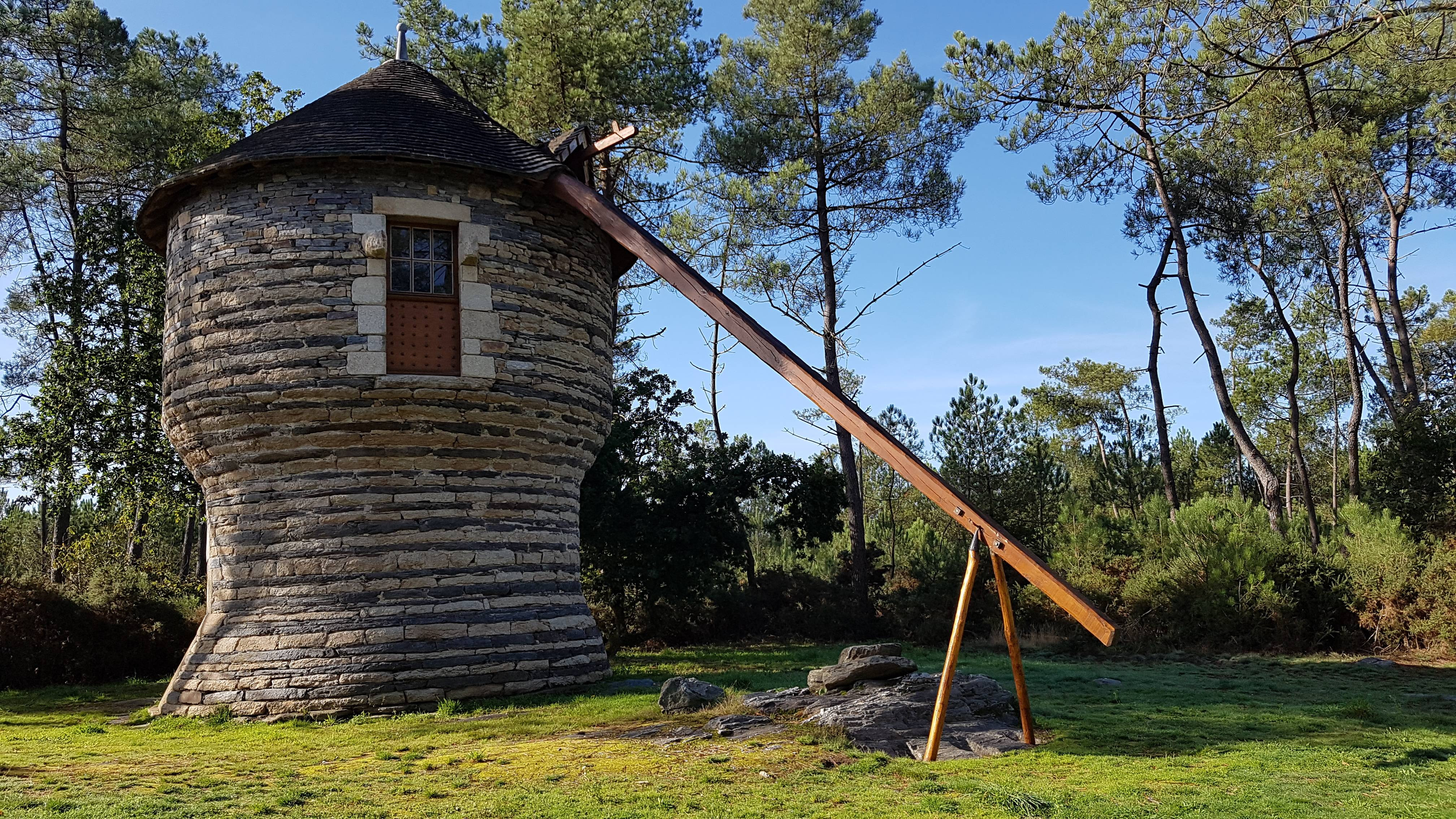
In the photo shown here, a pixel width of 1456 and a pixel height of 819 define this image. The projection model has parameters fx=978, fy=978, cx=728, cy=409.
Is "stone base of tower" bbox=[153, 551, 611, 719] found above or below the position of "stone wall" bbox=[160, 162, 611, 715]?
below

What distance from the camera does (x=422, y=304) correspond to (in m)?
10.1

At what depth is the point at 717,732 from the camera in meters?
7.70

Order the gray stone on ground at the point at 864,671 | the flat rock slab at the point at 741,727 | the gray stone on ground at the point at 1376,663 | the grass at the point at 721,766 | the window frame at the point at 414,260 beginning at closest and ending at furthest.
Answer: the grass at the point at 721,766, the flat rock slab at the point at 741,727, the gray stone on ground at the point at 864,671, the window frame at the point at 414,260, the gray stone on ground at the point at 1376,663

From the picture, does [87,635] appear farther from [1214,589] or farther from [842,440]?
[1214,589]

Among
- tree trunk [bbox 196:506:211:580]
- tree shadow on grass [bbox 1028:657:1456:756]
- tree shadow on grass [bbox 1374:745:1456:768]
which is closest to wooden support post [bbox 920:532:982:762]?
tree shadow on grass [bbox 1028:657:1456:756]

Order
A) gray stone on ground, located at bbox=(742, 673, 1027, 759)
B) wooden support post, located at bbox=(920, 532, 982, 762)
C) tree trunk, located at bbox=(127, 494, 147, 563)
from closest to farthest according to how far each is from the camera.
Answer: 1. wooden support post, located at bbox=(920, 532, 982, 762)
2. gray stone on ground, located at bbox=(742, 673, 1027, 759)
3. tree trunk, located at bbox=(127, 494, 147, 563)

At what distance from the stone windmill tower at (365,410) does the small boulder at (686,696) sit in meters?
1.97

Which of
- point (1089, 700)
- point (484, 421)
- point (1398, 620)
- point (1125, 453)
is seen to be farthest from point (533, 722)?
point (1125, 453)

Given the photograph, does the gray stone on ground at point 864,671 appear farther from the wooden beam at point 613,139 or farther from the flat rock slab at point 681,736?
the wooden beam at point 613,139

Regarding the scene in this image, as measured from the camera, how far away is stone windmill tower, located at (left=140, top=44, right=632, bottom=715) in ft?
31.8

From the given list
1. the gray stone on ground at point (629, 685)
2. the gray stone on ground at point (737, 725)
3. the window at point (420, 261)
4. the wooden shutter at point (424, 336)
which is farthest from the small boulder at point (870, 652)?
the window at point (420, 261)

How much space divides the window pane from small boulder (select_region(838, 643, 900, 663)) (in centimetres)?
576

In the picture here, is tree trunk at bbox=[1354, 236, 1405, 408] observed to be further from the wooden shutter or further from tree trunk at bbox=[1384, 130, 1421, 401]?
the wooden shutter

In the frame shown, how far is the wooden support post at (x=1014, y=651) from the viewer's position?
21.8ft
